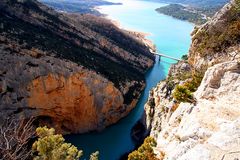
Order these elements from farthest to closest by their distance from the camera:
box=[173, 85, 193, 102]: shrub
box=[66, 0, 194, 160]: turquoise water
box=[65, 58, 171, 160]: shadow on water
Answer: box=[66, 0, 194, 160]: turquoise water < box=[65, 58, 171, 160]: shadow on water < box=[173, 85, 193, 102]: shrub

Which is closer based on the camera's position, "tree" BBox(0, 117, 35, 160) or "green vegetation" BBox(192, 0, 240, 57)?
"tree" BBox(0, 117, 35, 160)

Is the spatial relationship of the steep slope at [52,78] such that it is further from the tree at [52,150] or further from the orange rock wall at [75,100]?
the tree at [52,150]

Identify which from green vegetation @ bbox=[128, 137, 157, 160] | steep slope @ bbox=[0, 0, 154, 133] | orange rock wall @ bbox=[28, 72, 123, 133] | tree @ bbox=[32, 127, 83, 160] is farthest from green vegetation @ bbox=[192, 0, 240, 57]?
steep slope @ bbox=[0, 0, 154, 133]

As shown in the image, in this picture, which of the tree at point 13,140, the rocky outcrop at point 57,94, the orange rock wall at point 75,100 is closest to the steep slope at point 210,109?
the tree at point 13,140

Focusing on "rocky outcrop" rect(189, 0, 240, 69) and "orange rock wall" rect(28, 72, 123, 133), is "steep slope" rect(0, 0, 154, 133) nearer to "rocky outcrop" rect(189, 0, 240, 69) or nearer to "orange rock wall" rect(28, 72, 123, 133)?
"orange rock wall" rect(28, 72, 123, 133)

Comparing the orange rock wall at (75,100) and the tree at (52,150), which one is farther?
the orange rock wall at (75,100)

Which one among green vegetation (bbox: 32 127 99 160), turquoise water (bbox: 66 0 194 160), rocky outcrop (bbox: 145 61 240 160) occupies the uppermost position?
rocky outcrop (bbox: 145 61 240 160)

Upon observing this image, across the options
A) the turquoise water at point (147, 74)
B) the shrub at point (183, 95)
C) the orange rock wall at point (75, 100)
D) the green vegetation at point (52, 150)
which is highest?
the shrub at point (183, 95)

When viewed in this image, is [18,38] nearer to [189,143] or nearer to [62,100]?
[62,100]
